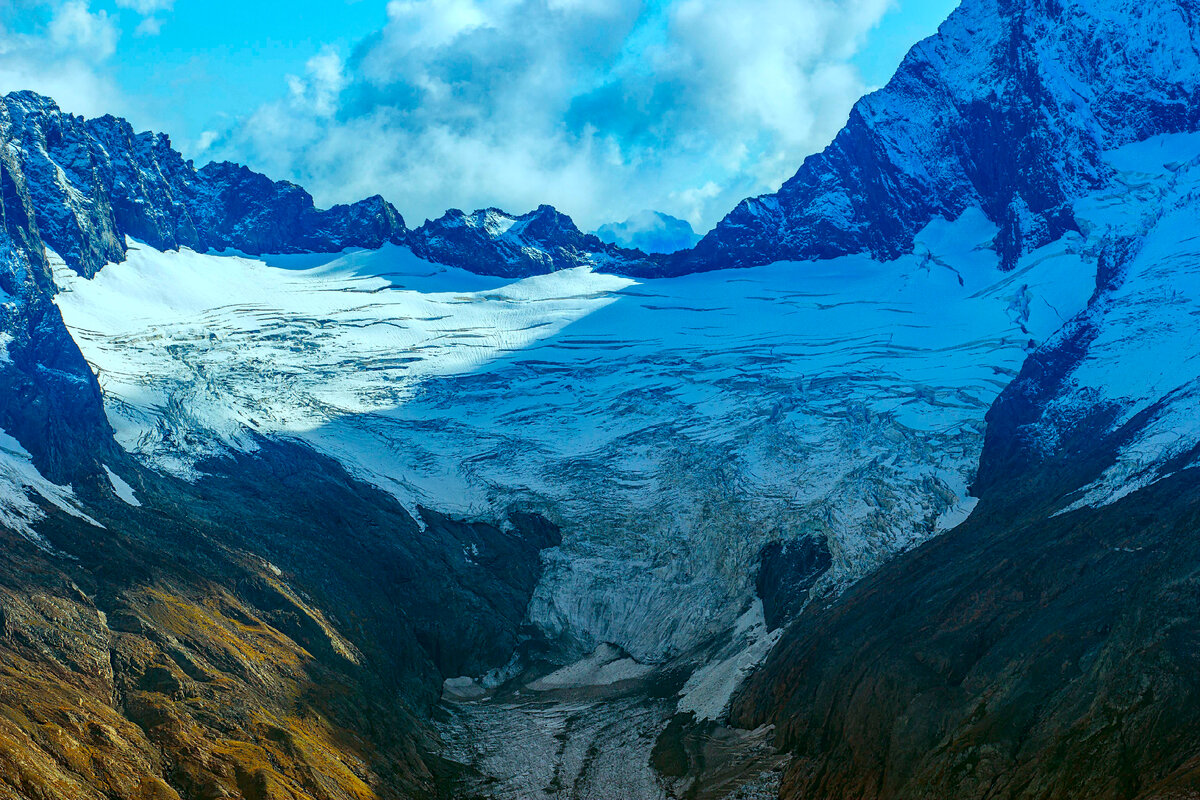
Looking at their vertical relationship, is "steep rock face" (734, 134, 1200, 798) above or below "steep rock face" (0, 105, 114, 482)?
below

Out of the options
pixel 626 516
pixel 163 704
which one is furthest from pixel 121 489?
pixel 626 516

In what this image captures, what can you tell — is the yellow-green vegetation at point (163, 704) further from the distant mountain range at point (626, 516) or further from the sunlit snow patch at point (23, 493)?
the sunlit snow patch at point (23, 493)

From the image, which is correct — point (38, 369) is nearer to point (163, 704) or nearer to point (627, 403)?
point (163, 704)

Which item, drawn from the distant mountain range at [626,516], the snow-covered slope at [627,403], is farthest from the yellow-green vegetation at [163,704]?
the snow-covered slope at [627,403]

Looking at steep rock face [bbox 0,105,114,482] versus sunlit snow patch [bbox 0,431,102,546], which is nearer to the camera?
sunlit snow patch [bbox 0,431,102,546]

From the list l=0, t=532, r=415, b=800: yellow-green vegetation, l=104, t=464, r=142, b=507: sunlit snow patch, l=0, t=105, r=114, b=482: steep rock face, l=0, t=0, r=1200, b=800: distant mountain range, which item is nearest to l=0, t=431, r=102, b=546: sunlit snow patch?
l=0, t=0, r=1200, b=800: distant mountain range

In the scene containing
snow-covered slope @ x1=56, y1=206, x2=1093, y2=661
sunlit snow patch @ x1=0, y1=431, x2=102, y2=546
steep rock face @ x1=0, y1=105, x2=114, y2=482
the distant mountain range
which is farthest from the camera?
snow-covered slope @ x1=56, y1=206, x2=1093, y2=661

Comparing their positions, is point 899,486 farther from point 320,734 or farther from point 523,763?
point 320,734

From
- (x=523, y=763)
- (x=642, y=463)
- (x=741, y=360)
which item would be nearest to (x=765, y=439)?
(x=642, y=463)

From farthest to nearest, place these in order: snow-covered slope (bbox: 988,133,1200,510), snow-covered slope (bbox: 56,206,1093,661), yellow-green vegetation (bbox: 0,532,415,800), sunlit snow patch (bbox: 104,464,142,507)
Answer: snow-covered slope (bbox: 56,206,1093,661), sunlit snow patch (bbox: 104,464,142,507), snow-covered slope (bbox: 988,133,1200,510), yellow-green vegetation (bbox: 0,532,415,800)

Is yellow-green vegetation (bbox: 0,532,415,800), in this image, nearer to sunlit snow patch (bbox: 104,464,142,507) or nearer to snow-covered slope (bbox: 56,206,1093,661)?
sunlit snow patch (bbox: 104,464,142,507)

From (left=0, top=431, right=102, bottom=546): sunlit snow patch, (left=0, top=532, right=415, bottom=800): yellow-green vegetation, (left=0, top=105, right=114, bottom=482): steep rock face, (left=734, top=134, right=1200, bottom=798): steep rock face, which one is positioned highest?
(left=0, top=105, right=114, bottom=482): steep rock face
